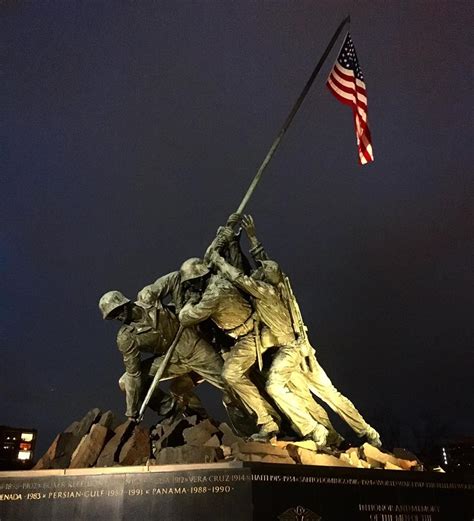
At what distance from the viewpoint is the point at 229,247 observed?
10805 mm

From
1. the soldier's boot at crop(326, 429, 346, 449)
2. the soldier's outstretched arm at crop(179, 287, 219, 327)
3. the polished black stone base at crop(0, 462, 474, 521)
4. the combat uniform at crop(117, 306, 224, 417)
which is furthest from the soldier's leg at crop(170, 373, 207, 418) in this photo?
the polished black stone base at crop(0, 462, 474, 521)

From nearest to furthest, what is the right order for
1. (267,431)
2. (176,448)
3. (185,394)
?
(176,448) < (267,431) < (185,394)

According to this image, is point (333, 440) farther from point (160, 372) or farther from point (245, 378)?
point (160, 372)

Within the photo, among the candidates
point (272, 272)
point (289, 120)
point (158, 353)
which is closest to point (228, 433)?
point (158, 353)

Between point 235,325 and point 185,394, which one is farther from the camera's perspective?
point 185,394

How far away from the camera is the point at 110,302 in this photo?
952 centimetres

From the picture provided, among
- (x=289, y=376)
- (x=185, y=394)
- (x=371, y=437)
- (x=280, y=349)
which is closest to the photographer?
(x=289, y=376)

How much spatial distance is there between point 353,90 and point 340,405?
264 inches

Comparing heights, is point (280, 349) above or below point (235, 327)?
below

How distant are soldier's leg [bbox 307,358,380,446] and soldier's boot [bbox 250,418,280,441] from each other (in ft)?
4.40

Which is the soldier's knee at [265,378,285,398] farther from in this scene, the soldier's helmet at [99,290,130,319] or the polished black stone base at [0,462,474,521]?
the soldier's helmet at [99,290,130,319]

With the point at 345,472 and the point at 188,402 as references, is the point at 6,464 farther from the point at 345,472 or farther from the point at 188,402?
the point at 345,472

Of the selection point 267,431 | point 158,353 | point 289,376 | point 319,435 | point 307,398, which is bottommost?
point 319,435

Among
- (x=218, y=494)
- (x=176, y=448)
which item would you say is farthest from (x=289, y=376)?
(x=218, y=494)
